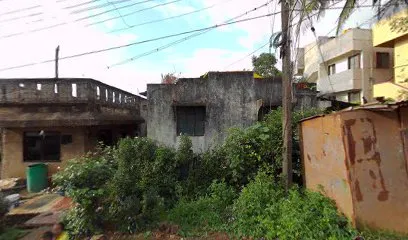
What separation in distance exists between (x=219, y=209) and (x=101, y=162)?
9.94 feet

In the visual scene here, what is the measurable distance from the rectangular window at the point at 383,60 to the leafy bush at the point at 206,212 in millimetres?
19991

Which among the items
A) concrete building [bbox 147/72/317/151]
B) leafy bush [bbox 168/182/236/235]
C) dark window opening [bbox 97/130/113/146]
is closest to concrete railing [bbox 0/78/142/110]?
dark window opening [bbox 97/130/113/146]

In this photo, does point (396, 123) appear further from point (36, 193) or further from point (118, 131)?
point (118, 131)

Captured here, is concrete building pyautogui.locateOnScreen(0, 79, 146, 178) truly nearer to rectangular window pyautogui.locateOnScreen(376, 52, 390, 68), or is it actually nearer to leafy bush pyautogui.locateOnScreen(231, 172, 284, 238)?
leafy bush pyautogui.locateOnScreen(231, 172, 284, 238)

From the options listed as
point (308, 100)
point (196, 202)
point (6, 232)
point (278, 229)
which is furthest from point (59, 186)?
point (308, 100)

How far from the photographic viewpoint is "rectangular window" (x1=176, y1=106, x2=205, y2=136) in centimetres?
1111

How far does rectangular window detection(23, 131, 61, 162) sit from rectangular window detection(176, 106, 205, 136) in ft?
18.7

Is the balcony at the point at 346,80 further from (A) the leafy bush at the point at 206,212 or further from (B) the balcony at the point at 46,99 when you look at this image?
(A) the leafy bush at the point at 206,212

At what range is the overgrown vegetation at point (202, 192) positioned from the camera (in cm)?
575

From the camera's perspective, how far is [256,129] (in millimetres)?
7887

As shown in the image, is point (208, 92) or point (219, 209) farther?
point (208, 92)

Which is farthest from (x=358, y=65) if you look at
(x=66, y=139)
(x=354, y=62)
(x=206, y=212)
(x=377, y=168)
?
(x=66, y=139)

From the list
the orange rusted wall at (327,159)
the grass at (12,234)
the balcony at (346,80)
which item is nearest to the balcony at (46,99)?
the grass at (12,234)

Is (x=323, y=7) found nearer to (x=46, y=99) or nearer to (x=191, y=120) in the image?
(x=191, y=120)
